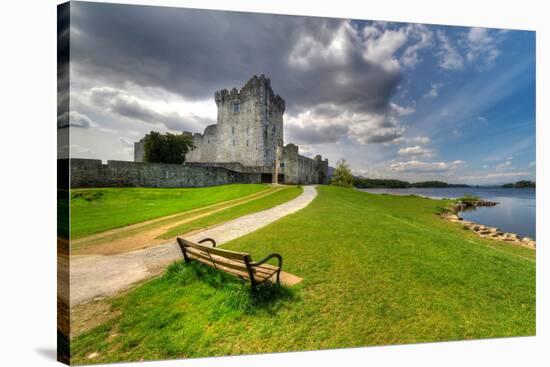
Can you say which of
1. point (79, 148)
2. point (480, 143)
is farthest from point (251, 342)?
point (480, 143)

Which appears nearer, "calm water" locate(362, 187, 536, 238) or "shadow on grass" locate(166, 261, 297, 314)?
"shadow on grass" locate(166, 261, 297, 314)

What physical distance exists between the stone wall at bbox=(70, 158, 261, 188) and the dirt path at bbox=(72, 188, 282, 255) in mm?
837

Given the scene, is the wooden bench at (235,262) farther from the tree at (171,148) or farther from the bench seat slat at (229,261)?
the tree at (171,148)

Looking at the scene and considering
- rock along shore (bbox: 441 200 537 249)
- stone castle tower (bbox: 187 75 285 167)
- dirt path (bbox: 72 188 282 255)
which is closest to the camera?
dirt path (bbox: 72 188 282 255)

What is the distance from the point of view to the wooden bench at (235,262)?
260 cm

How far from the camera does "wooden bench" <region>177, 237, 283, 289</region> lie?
2597 mm

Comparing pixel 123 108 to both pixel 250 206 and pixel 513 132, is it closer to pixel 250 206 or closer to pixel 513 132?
pixel 250 206

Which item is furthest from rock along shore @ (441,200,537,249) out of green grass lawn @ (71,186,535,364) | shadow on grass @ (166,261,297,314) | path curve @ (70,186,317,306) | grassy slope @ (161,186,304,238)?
path curve @ (70,186,317,306)

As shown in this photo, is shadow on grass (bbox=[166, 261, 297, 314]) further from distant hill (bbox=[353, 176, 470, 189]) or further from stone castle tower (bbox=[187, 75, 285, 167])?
stone castle tower (bbox=[187, 75, 285, 167])

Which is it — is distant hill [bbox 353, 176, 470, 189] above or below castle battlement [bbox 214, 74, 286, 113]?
below

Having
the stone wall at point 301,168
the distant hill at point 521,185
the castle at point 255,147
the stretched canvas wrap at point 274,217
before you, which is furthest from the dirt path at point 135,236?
the distant hill at point 521,185

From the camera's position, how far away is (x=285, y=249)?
4234 mm

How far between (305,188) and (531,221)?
22.7 ft

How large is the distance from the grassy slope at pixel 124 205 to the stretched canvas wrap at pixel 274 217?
4cm
